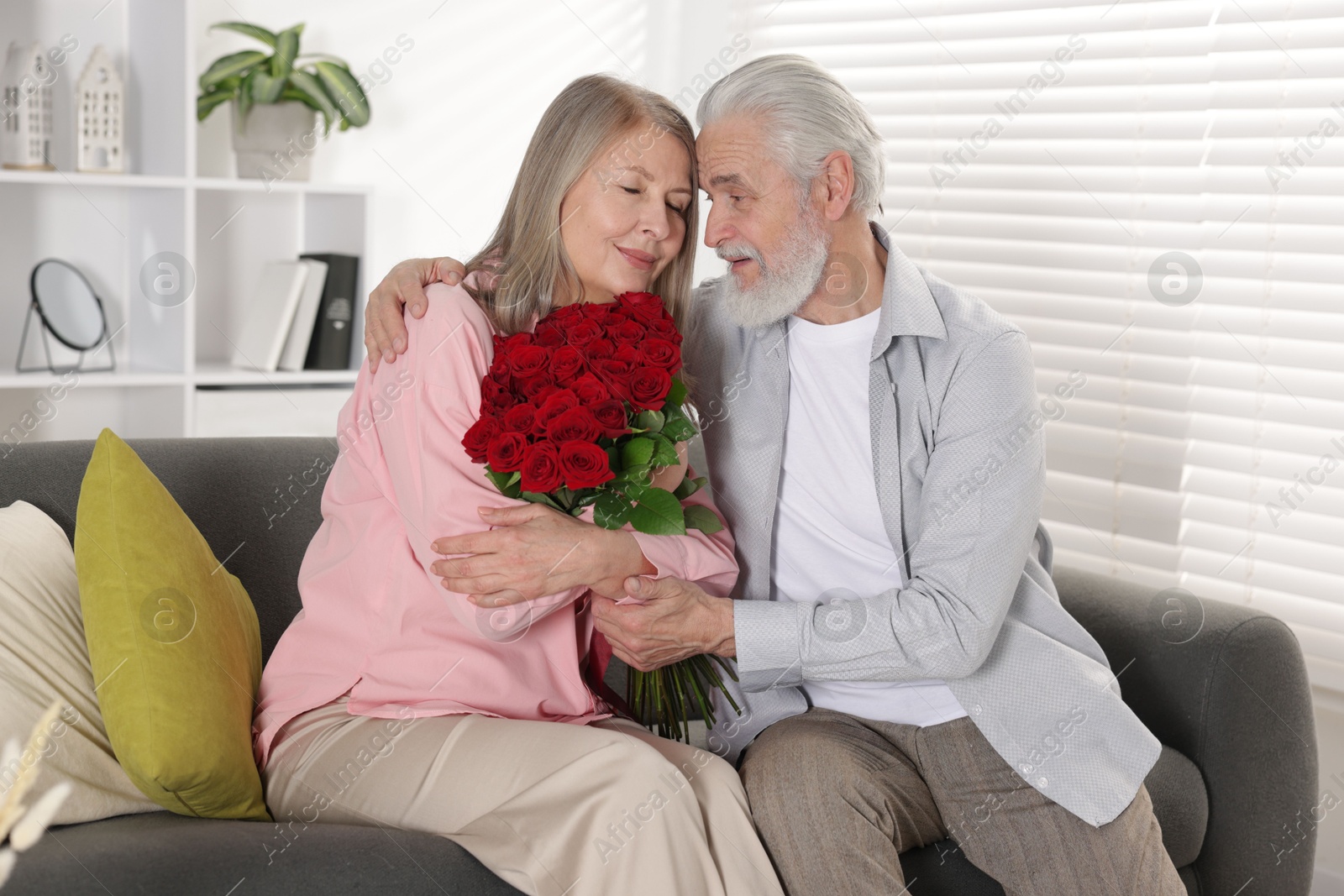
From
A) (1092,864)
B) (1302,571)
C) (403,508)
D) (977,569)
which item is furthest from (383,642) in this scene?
(1302,571)

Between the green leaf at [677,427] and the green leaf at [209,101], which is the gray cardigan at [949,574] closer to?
the green leaf at [677,427]

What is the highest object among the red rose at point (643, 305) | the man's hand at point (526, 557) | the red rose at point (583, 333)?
the red rose at point (643, 305)

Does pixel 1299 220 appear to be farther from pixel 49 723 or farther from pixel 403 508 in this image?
pixel 49 723

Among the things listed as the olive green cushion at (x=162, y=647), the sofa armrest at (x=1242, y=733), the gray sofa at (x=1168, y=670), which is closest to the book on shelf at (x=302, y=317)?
the gray sofa at (x=1168, y=670)

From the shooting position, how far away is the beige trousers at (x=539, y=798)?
4.59 feet

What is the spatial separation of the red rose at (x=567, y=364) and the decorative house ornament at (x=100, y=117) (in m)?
1.86

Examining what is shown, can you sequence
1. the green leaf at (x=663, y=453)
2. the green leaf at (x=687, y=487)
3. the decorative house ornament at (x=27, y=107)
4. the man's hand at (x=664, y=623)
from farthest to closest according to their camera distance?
1. the decorative house ornament at (x=27, y=107)
2. the green leaf at (x=687, y=487)
3. the man's hand at (x=664, y=623)
4. the green leaf at (x=663, y=453)

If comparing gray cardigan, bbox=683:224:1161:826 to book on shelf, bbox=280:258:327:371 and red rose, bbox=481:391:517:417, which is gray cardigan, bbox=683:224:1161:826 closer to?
red rose, bbox=481:391:517:417

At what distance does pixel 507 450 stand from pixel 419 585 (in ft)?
0.95

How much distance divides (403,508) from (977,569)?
0.79 m

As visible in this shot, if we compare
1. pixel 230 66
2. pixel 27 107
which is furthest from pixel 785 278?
pixel 27 107

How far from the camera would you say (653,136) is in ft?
5.82

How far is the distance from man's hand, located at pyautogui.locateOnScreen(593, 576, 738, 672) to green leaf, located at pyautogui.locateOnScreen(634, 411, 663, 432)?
223 mm

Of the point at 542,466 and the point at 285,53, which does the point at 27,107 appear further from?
the point at 542,466
